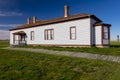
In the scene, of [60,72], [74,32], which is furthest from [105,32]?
[60,72]

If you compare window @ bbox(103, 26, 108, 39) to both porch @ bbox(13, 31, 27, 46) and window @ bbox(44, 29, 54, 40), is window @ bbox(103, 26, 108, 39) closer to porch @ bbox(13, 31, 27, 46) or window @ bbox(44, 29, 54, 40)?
Result: window @ bbox(44, 29, 54, 40)

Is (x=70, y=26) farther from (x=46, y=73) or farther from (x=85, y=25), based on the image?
(x=46, y=73)

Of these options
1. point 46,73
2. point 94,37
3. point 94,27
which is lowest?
point 46,73

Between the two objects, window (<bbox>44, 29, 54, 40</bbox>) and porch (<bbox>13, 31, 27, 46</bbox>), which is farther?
porch (<bbox>13, 31, 27, 46</bbox>)

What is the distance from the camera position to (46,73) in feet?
25.7


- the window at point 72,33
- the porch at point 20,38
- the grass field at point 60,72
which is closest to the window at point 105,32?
the window at point 72,33

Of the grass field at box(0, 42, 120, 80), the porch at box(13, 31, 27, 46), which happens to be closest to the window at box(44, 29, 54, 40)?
the porch at box(13, 31, 27, 46)

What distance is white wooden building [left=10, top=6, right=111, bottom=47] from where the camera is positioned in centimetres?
1970

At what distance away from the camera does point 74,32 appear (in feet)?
70.2

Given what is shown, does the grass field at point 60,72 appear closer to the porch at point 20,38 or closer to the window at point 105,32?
the window at point 105,32

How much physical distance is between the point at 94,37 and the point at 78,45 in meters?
2.41

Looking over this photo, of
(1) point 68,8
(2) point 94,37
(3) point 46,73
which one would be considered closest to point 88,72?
(3) point 46,73

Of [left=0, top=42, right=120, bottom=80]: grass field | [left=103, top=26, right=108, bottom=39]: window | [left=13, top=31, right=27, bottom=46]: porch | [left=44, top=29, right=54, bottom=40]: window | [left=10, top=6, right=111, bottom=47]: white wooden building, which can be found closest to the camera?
[left=0, top=42, right=120, bottom=80]: grass field

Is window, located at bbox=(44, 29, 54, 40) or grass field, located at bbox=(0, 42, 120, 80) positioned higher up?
window, located at bbox=(44, 29, 54, 40)
